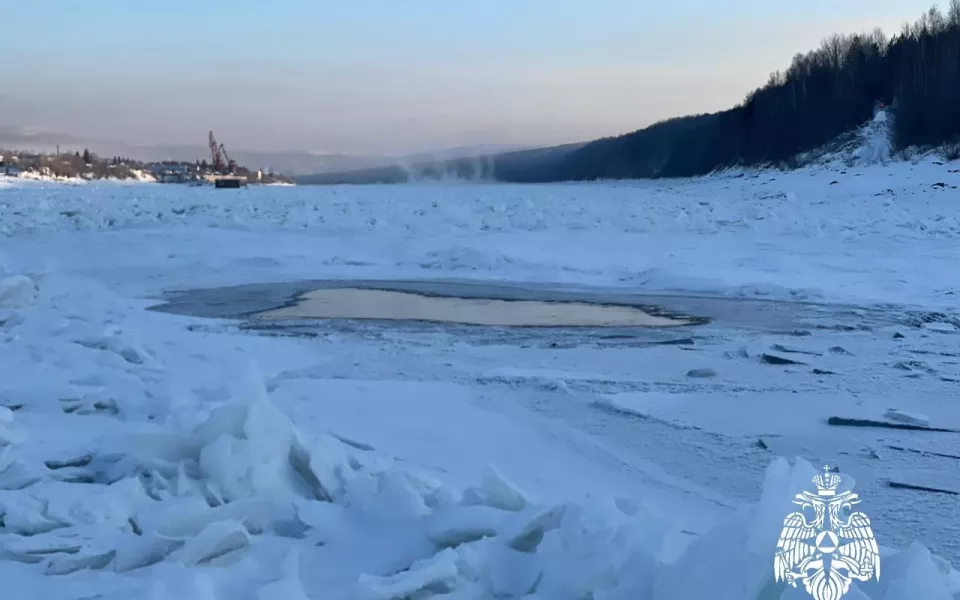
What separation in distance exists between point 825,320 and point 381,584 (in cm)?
516

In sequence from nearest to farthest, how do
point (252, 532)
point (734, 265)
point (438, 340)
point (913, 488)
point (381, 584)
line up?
point (381, 584)
point (252, 532)
point (913, 488)
point (438, 340)
point (734, 265)

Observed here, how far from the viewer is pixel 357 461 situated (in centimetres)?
316

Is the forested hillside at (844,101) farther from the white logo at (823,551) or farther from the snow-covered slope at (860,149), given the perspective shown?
the white logo at (823,551)

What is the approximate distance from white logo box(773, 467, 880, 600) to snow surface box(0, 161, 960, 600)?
6cm

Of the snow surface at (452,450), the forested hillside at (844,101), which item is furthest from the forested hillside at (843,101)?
the snow surface at (452,450)

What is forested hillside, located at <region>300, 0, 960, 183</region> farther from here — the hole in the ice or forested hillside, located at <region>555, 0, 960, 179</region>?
the hole in the ice

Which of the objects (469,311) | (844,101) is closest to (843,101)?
(844,101)

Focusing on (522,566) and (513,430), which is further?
(513,430)

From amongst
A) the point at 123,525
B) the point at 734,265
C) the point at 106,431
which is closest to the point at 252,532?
the point at 123,525

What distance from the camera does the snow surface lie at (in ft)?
7.07

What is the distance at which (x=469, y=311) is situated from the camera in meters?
6.98

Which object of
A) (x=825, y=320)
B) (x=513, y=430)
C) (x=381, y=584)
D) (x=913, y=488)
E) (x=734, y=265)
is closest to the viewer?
(x=381, y=584)

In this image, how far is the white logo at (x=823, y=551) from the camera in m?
1.68

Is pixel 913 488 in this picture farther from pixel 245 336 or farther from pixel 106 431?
pixel 245 336
